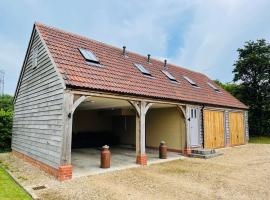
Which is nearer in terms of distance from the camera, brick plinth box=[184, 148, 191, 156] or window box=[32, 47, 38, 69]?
window box=[32, 47, 38, 69]

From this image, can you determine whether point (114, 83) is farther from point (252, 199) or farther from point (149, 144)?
point (149, 144)

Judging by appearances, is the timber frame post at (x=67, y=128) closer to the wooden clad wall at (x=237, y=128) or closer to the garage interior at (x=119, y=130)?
the garage interior at (x=119, y=130)

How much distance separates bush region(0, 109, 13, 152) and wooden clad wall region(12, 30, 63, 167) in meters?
1.91

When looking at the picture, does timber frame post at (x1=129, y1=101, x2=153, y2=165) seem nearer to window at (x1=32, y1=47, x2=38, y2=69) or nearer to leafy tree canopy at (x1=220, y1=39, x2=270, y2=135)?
window at (x1=32, y1=47, x2=38, y2=69)

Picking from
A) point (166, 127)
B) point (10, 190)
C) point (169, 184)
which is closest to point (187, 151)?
point (166, 127)

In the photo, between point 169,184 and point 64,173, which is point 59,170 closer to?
point 64,173

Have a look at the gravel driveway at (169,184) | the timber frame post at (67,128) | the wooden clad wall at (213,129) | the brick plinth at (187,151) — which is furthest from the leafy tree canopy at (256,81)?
the timber frame post at (67,128)

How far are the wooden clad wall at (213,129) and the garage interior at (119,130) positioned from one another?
208 cm

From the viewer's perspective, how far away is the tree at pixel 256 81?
22016mm

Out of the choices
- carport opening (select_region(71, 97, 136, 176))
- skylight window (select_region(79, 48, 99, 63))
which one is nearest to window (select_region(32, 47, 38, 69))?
skylight window (select_region(79, 48, 99, 63))

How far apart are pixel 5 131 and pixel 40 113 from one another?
21.8ft

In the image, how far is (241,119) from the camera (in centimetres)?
1700

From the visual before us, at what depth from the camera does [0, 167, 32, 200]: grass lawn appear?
518 cm

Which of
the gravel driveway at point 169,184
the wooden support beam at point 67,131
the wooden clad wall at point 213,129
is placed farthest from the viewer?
the wooden clad wall at point 213,129
